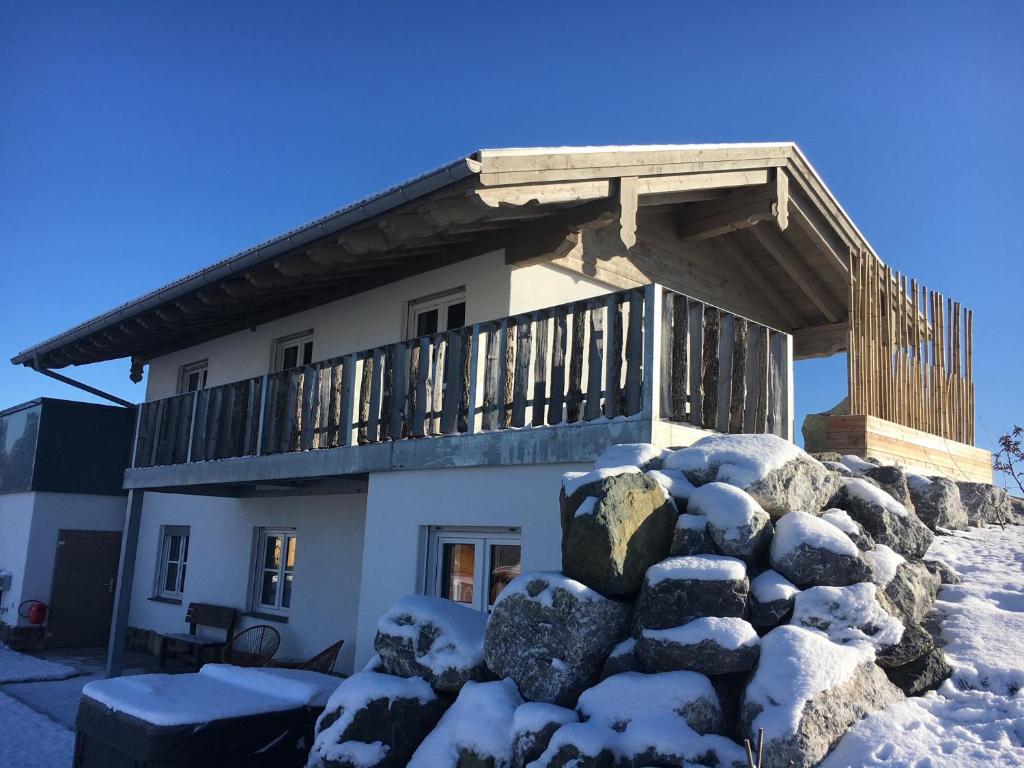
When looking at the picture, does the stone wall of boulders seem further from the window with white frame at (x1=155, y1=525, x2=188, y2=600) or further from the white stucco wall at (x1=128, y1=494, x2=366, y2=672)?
the window with white frame at (x1=155, y1=525, x2=188, y2=600)

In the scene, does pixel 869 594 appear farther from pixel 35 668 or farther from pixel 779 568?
pixel 35 668

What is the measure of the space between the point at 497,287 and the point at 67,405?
33.4 ft

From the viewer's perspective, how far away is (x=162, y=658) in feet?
40.3

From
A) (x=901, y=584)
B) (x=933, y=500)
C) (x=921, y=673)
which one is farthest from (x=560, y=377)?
(x=933, y=500)

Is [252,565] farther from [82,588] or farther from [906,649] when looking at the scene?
[906,649]

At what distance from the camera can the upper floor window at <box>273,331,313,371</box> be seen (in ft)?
39.4

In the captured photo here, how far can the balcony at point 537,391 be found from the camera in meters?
6.43

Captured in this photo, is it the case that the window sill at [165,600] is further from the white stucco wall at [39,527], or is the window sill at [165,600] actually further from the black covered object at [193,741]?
the black covered object at [193,741]

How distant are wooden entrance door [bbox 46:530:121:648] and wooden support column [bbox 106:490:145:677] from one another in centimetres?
329

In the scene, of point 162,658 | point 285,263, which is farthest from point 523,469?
point 162,658

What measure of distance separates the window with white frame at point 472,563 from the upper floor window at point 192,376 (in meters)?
8.09

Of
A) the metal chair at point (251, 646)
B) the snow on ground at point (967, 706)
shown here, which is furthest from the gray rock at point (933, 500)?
the metal chair at point (251, 646)

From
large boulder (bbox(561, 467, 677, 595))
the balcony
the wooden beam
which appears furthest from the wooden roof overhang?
large boulder (bbox(561, 467, 677, 595))

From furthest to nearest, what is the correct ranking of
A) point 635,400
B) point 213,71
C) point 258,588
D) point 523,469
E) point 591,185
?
point 213,71 → point 258,588 → point 591,185 → point 523,469 → point 635,400
